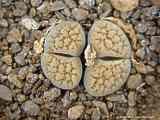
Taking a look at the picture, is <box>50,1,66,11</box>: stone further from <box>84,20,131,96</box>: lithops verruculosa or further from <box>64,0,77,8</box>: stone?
<box>84,20,131,96</box>: lithops verruculosa

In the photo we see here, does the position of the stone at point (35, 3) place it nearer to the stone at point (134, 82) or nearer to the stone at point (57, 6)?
the stone at point (57, 6)

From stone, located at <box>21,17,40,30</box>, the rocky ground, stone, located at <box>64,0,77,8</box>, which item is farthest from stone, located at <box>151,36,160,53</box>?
stone, located at <box>21,17,40,30</box>

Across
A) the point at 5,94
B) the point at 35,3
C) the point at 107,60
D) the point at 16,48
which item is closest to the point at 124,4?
the point at 107,60

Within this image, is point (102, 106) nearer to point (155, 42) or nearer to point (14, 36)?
point (155, 42)

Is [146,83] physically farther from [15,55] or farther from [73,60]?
[15,55]

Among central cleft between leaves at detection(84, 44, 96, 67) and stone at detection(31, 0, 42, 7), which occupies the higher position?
stone at detection(31, 0, 42, 7)

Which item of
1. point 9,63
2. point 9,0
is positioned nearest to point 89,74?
point 9,63

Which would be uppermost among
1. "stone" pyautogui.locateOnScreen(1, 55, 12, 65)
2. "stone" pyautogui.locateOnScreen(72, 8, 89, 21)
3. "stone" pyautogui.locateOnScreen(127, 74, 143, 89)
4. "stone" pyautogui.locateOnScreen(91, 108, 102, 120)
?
"stone" pyautogui.locateOnScreen(72, 8, 89, 21)
